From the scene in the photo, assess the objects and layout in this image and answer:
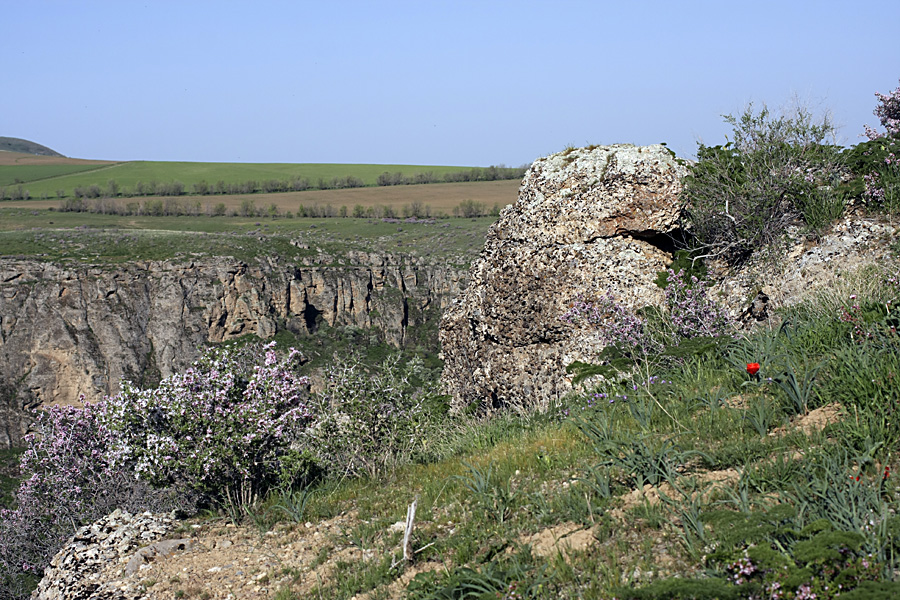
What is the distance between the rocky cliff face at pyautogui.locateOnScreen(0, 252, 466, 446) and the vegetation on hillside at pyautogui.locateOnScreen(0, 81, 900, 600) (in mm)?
52747

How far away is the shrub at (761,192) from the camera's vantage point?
305 inches

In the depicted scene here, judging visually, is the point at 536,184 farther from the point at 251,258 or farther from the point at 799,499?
the point at 251,258

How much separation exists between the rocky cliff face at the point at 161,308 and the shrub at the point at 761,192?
5159 centimetres

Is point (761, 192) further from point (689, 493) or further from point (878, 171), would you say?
point (689, 493)

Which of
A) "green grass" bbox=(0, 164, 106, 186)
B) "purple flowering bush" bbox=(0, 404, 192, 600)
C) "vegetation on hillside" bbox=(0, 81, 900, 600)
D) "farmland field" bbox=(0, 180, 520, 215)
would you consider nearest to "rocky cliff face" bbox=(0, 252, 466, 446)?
"farmland field" bbox=(0, 180, 520, 215)

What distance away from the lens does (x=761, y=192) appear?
25.9 feet

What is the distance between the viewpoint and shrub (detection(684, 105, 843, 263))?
25.4 ft

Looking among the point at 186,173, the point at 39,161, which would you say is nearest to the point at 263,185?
the point at 186,173

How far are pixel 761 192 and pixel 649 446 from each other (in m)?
5.21

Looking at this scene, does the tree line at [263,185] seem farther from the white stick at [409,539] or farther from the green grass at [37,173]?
the white stick at [409,539]

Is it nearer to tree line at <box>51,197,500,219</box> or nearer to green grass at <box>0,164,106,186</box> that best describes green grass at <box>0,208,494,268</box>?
tree line at <box>51,197,500,219</box>

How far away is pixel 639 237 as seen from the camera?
8453 millimetres

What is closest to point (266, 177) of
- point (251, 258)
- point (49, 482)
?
point (251, 258)

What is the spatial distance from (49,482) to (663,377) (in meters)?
9.47
